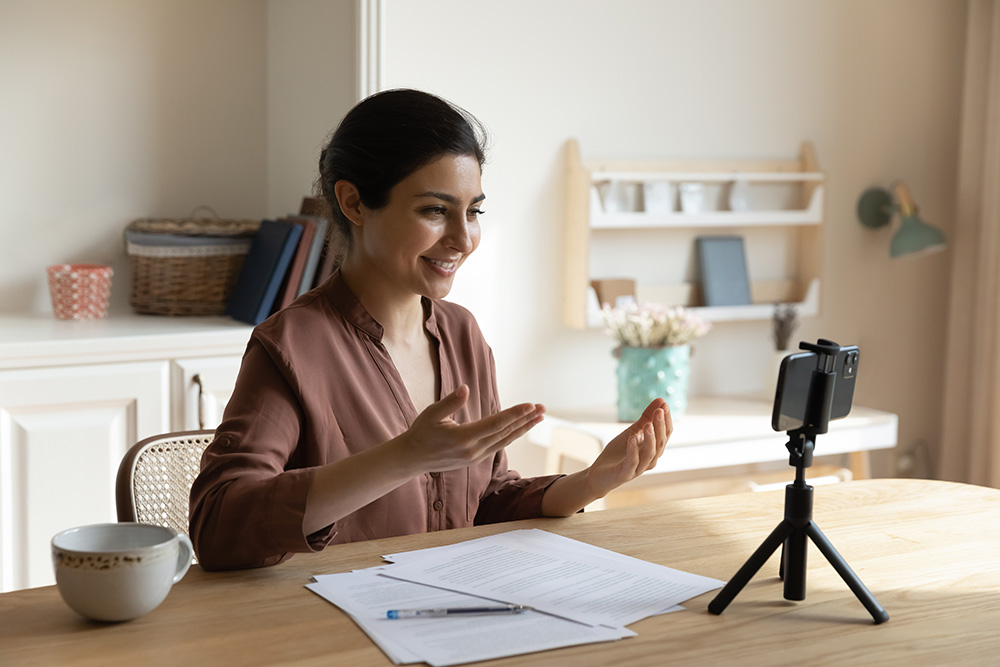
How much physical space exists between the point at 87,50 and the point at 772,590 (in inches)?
96.7

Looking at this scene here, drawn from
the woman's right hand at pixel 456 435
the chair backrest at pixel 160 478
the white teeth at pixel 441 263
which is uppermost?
the white teeth at pixel 441 263

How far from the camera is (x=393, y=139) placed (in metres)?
1.60

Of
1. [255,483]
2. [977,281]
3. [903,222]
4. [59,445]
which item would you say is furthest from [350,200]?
[977,281]

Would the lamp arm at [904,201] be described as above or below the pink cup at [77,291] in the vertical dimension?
above

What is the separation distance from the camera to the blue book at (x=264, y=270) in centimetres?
272

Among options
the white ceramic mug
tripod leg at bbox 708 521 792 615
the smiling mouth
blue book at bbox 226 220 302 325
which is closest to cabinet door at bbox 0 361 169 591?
blue book at bbox 226 220 302 325

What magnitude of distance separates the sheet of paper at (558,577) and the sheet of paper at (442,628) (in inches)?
1.0

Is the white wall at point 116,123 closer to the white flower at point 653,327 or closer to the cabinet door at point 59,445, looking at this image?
the cabinet door at point 59,445

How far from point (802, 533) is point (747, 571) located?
0.07 metres

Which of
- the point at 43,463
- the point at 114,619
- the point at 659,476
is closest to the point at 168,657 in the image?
the point at 114,619

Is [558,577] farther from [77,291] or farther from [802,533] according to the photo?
[77,291]

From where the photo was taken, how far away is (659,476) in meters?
3.37

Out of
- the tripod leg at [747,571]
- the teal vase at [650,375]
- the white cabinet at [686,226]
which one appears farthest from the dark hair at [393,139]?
the white cabinet at [686,226]

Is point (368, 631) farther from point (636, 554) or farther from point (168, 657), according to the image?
point (636, 554)
